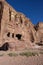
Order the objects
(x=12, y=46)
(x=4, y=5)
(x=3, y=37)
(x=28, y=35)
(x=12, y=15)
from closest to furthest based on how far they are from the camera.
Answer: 1. (x=12, y=46)
2. (x=3, y=37)
3. (x=4, y=5)
4. (x=12, y=15)
5. (x=28, y=35)

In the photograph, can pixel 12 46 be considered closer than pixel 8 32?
Yes

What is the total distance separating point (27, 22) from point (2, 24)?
20.9 metres

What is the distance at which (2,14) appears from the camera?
4388cm

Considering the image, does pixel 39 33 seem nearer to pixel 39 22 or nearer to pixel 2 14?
pixel 39 22

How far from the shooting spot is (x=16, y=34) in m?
47.8

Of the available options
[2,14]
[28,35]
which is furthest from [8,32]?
[28,35]

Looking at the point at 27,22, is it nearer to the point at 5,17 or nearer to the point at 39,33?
the point at 39,33

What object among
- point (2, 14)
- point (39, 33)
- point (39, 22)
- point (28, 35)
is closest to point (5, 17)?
point (2, 14)

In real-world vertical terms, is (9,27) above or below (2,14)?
below

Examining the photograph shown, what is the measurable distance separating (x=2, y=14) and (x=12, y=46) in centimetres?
1869

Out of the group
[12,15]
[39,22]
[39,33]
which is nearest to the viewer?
[12,15]

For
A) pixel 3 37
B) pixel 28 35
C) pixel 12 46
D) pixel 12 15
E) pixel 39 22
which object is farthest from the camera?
pixel 39 22

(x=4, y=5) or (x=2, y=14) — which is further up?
(x=4, y=5)

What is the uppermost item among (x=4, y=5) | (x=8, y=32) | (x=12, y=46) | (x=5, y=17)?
(x=4, y=5)
